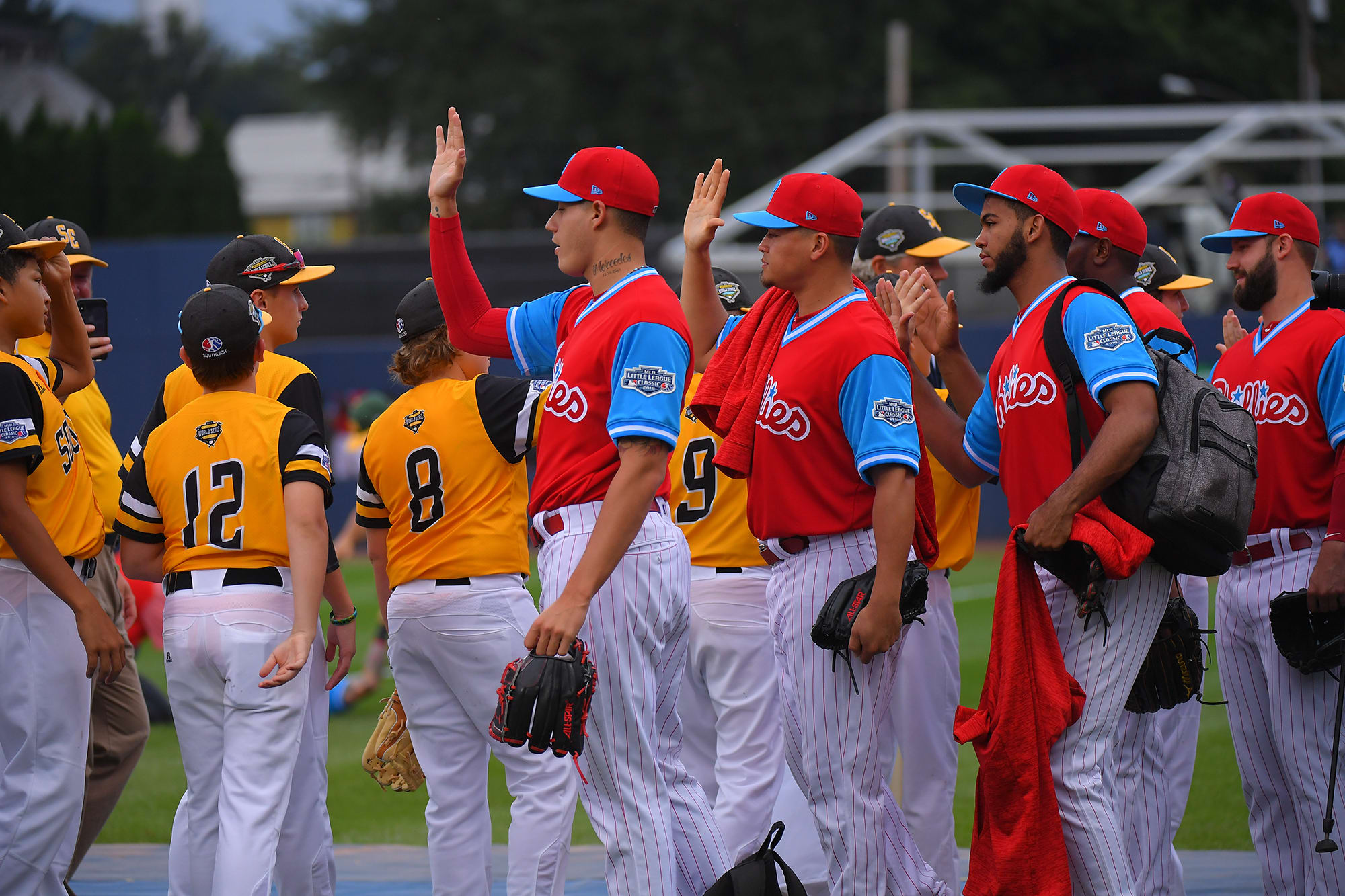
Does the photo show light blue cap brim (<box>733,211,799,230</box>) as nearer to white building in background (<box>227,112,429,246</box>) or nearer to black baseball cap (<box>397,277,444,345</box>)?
black baseball cap (<box>397,277,444,345</box>)

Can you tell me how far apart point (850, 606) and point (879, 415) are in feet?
1.95

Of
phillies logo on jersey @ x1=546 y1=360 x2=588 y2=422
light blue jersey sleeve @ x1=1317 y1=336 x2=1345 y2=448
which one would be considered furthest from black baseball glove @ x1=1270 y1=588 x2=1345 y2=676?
phillies logo on jersey @ x1=546 y1=360 x2=588 y2=422

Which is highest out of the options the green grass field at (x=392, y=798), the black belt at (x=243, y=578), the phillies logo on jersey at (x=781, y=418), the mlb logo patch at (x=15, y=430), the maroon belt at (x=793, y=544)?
the mlb logo patch at (x=15, y=430)

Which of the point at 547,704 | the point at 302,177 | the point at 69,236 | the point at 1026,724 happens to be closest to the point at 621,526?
the point at 547,704

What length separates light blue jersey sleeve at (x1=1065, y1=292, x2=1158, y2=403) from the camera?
4.38m

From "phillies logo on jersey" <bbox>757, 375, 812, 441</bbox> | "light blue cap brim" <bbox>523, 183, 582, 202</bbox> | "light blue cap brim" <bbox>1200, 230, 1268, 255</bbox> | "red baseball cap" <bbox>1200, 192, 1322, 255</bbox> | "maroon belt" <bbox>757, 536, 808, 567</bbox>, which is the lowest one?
"maroon belt" <bbox>757, 536, 808, 567</bbox>

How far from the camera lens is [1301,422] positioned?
525 centimetres

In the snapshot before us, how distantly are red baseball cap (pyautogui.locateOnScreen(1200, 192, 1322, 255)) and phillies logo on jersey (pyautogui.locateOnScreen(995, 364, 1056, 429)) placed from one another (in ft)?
4.91

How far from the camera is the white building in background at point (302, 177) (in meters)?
60.5

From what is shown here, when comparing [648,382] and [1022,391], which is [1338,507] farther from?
[648,382]

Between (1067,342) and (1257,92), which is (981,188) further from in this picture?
(1257,92)

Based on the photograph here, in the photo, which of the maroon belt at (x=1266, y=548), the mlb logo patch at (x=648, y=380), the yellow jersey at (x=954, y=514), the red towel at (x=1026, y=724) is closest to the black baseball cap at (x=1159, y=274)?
the yellow jersey at (x=954, y=514)

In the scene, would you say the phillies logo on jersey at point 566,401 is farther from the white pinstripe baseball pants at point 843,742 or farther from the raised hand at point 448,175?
the white pinstripe baseball pants at point 843,742

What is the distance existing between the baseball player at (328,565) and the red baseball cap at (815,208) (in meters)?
1.82
